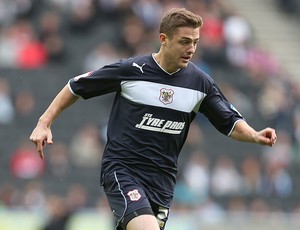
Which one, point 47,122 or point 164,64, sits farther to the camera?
point 164,64

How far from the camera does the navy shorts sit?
27.4 feet

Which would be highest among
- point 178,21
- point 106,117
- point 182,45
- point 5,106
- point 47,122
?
point 178,21

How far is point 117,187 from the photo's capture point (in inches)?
337

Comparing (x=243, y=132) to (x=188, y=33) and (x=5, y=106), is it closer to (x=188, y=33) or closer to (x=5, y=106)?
(x=188, y=33)

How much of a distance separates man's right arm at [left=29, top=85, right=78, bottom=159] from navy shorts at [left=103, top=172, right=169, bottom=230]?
602 mm

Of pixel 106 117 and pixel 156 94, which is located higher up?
pixel 156 94

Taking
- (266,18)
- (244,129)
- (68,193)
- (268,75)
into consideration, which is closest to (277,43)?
Answer: (266,18)

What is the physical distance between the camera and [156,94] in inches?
343

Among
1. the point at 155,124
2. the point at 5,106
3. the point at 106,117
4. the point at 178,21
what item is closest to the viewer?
the point at 178,21

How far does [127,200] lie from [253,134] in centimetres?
111

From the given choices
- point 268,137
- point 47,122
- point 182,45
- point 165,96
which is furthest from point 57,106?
point 268,137

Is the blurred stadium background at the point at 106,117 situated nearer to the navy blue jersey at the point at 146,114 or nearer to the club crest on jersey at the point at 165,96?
the navy blue jersey at the point at 146,114

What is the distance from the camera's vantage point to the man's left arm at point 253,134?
8297 mm

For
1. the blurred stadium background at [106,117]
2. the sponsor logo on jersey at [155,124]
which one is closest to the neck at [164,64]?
the sponsor logo on jersey at [155,124]
